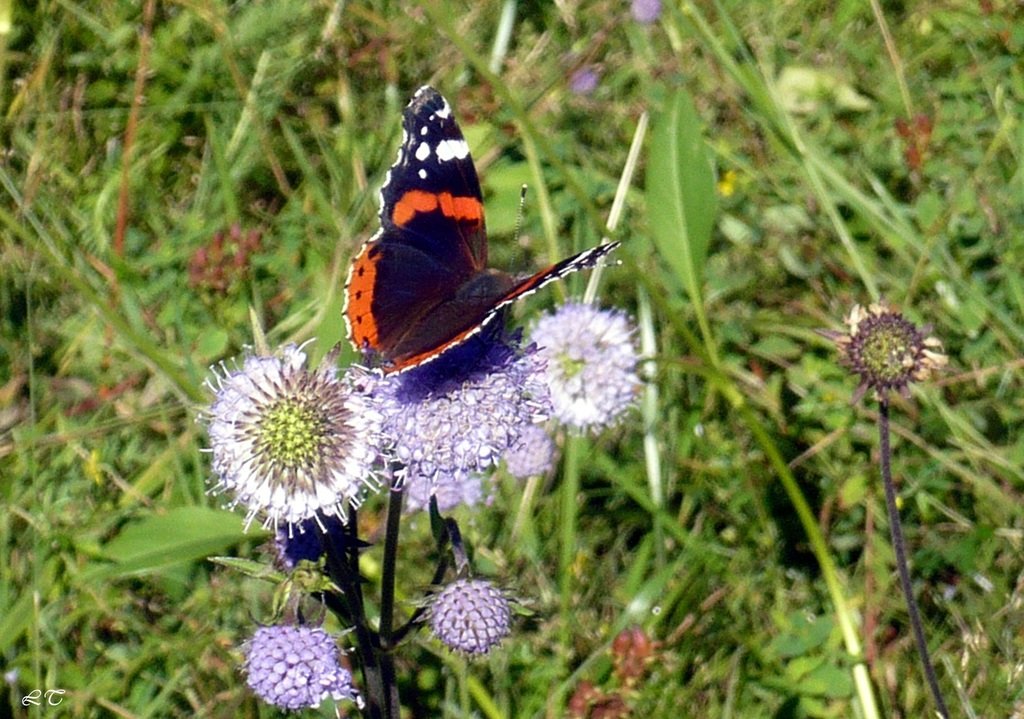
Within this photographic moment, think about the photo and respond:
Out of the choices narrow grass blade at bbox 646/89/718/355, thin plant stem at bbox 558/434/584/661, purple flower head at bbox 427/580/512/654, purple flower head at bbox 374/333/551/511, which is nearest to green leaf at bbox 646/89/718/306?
narrow grass blade at bbox 646/89/718/355

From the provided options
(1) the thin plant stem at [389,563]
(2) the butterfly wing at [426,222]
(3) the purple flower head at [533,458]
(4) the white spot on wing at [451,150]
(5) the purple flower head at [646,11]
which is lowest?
(1) the thin plant stem at [389,563]

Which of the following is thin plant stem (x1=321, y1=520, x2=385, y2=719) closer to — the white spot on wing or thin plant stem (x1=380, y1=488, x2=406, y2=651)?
thin plant stem (x1=380, y1=488, x2=406, y2=651)

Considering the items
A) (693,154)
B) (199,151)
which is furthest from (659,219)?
(199,151)

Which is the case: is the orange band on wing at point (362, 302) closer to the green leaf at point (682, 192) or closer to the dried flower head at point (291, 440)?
the dried flower head at point (291, 440)

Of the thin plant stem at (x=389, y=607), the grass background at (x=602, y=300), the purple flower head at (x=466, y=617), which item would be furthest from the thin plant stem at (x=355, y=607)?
the grass background at (x=602, y=300)

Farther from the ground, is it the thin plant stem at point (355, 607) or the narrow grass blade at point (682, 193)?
the narrow grass blade at point (682, 193)

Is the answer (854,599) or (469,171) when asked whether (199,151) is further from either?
(854,599)

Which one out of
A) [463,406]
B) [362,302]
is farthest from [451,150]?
[463,406]
